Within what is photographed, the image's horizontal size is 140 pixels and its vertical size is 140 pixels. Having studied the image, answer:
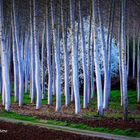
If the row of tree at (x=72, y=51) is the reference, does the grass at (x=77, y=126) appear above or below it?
below

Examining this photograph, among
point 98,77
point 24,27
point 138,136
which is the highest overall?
point 24,27

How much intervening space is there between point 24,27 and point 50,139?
33.9 metres

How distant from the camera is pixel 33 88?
3875 cm

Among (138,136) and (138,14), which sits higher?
(138,14)

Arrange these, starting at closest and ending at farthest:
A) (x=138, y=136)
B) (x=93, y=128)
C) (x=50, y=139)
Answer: (x=50, y=139) → (x=138, y=136) → (x=93, y=128)

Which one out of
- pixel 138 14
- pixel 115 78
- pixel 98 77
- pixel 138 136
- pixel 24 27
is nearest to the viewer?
pixel 138 136

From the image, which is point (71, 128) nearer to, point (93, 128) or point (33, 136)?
point (93, 128)

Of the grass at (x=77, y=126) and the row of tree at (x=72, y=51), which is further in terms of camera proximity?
the row of tree at (x=72, y=51)

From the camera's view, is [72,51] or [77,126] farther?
[72,51]

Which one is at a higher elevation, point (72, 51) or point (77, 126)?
point (72, 51)

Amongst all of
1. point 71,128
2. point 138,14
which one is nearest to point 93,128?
point 71,128

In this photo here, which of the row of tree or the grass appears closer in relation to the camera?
the grass

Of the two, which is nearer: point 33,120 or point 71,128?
point 71,128

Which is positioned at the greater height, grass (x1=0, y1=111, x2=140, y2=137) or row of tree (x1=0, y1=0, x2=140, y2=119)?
row of tree (x1=0, y1=0, x2=140, y2=119)
